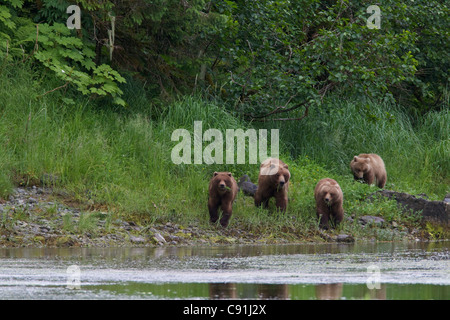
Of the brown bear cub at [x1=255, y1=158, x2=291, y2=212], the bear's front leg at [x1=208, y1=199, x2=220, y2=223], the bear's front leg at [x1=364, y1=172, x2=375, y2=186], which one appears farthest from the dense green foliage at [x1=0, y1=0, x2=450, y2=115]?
the bear's front leg at [x1=208, y1=199, x2=220, y2=223]

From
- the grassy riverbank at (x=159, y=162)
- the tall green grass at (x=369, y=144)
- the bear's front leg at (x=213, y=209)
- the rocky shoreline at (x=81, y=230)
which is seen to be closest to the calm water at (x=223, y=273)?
the rocky shoreline at (x=81, y=230)

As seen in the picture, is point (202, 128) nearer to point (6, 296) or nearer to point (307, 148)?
point (307, 148)

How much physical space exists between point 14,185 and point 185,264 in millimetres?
4418

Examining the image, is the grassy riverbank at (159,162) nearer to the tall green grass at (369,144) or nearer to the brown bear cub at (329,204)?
the tall green grass at (369,144)

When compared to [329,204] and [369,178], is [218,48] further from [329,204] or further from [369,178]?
[329,204]

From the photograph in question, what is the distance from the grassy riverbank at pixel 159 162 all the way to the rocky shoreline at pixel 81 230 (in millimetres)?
101

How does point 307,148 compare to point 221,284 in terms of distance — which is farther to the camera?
point 307,148

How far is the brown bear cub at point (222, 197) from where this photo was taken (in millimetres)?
10797

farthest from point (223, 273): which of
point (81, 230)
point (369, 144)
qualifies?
point (369, 144)

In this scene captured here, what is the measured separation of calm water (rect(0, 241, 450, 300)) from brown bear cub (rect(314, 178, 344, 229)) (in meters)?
1.84

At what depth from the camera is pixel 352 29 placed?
1417 centimetres

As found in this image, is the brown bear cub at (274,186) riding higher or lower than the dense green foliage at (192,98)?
lower

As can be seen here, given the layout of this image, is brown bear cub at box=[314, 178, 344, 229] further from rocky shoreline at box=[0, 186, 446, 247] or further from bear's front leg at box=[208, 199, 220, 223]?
bear's front leg at box=[208, 199, 220, 223]
